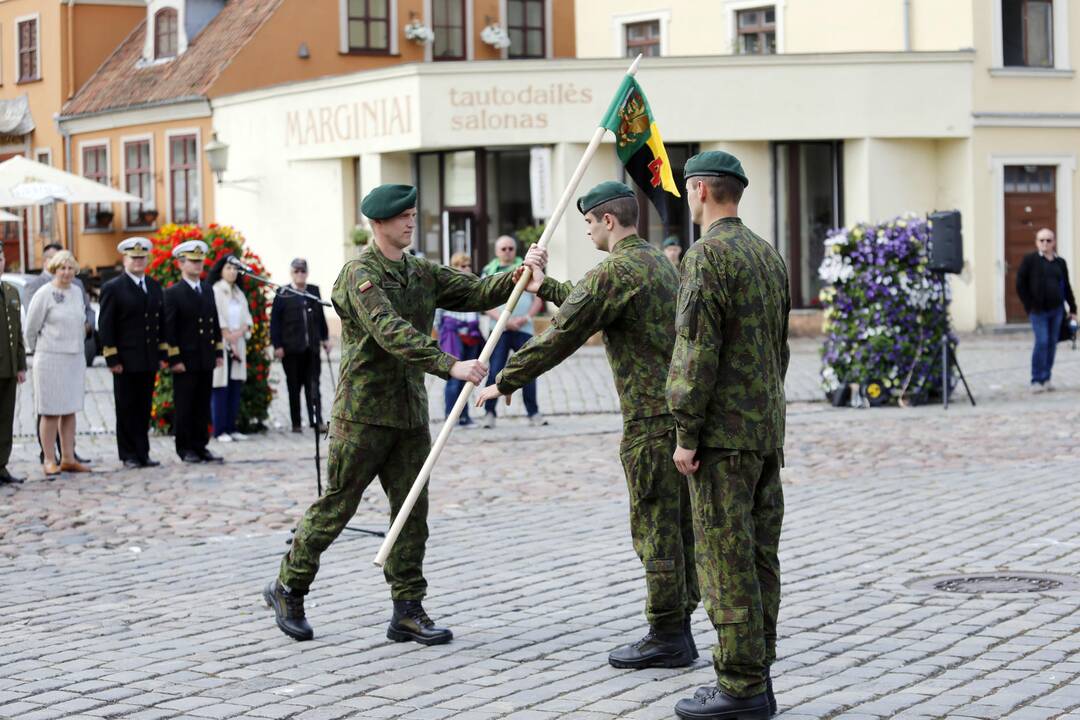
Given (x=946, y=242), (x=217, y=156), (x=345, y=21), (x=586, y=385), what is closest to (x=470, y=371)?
(x=946, y=242)

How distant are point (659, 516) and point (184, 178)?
3072 cm

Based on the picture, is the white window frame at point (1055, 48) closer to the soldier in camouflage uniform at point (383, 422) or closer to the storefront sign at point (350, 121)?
the storefront sign at point (350, 121)

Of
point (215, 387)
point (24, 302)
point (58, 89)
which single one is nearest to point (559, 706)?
point (215, 387)

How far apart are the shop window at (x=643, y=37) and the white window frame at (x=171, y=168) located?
8769 millimetres

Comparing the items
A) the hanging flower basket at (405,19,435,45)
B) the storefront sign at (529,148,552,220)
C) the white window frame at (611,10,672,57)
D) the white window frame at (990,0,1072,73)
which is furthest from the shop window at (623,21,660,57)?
the white window frame at (990,0,1072,73)

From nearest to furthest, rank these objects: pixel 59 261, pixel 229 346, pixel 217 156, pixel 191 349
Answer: pixel 59 261 < pixel 191 349 < pixel 229 346 < pixel 217 156

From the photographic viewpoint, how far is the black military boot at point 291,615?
24.7 feet

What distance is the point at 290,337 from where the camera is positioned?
16.6 metres

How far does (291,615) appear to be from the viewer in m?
7.59

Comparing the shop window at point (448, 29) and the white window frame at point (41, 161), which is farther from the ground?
the shop window at point (448, 29)

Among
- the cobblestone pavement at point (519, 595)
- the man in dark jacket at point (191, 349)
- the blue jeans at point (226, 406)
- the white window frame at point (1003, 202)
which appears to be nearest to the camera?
the cobblestone pavement at point (519, 595)

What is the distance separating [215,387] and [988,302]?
1676 cm

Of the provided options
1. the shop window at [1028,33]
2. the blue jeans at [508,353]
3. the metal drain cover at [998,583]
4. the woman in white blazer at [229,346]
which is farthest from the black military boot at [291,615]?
the shop window at [1028,33]

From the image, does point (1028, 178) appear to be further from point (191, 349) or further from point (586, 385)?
point (191, 349)
